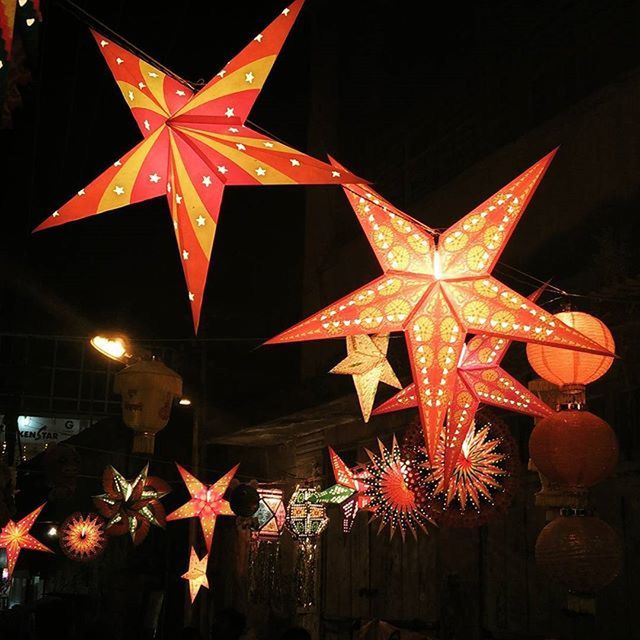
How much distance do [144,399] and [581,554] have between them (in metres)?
5.49

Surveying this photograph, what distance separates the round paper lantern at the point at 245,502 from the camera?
43.4ft

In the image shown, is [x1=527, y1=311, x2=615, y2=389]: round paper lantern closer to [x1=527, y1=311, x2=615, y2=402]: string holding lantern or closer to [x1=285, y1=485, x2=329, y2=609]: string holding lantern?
[x1=527, y1=311, x2=615, y2=402]: string holding lantern

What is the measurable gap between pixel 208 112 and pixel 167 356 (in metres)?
14.9

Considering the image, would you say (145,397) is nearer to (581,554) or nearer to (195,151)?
(581,554)

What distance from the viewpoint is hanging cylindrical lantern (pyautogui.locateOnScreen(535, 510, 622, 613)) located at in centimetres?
612

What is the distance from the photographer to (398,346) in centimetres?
1052

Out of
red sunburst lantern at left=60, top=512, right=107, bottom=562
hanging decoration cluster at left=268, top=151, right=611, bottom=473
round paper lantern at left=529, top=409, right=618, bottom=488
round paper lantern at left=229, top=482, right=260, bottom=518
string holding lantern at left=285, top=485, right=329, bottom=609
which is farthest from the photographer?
red sunburst lantern at left=60, top=512, right=107, bottom=562

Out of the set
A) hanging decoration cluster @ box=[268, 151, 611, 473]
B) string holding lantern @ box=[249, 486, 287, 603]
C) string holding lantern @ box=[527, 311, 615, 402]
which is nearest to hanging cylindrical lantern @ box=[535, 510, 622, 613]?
string holding lantern @ box=[527, 311, 615, 402]

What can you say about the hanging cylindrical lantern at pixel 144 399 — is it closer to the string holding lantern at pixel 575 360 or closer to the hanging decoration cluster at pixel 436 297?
the hanging decoration cluster at pixel 436 297

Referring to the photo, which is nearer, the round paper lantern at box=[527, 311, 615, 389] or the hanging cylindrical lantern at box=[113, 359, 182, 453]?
the round paper lantern at box=[527, 311, 615, 389]

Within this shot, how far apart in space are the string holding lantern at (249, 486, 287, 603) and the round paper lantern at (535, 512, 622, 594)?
7877mm

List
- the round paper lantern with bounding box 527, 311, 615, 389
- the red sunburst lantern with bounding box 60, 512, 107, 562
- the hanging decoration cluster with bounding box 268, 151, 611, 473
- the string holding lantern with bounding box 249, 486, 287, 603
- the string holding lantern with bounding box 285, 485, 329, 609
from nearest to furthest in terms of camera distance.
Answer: the hanging decoration cluster with bounding box 268, 151, 611, 473, the round paper lantern with bounding box 527, 311, 615, 389, the string holding lantern with bounding box 285, 485, 329, 609, the string holding lantern with bounding box 249, 486, 287, 603, the red sunburst lantern with bounding box 60, 512, 107, 562

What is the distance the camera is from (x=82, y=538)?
1641 centimetres

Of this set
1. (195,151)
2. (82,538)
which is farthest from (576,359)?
(82,538)
